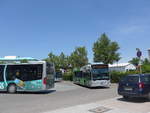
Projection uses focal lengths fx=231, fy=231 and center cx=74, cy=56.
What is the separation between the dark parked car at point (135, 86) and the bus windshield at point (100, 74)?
11090 millimetres

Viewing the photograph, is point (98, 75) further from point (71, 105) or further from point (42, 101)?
point (71, 105)

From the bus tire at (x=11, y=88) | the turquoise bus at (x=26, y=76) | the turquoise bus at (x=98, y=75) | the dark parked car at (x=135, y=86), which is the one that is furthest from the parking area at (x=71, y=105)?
the turquoise bus at (x=98, y=75)

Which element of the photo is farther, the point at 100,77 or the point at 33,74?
the point at 100,77

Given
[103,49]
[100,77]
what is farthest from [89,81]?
[103,49]

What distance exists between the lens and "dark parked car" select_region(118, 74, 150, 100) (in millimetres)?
12656

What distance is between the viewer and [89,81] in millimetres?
25328

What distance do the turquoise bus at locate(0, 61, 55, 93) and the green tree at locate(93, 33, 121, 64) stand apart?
79.4 feet

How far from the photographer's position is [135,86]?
12.8m

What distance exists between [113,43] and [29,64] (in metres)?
27.0

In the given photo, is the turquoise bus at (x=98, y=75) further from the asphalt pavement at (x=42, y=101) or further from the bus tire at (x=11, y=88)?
the bus tire at (x=11, y=88)

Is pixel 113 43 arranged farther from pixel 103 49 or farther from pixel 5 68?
pixel 5 68

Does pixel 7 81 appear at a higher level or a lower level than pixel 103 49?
lower

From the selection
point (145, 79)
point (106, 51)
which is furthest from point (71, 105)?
point (106, 51)

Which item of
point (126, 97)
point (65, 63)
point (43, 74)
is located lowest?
point (126, 97)
